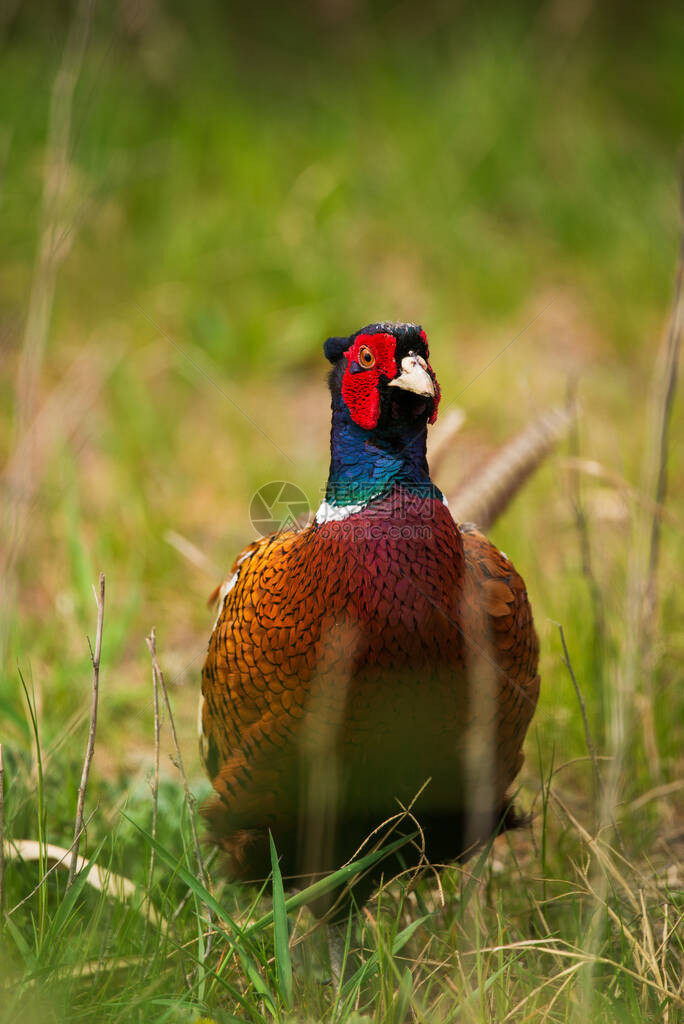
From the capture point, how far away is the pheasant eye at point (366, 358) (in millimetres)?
2066

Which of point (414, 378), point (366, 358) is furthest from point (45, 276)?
point (414, 378)

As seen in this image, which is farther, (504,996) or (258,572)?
(258,572)

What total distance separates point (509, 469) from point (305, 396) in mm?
2451

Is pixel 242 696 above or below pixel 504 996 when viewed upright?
above

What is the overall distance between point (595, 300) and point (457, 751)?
4.21 m

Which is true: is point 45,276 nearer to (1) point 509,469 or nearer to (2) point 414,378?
(2) point 414,378

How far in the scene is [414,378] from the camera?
201 cm

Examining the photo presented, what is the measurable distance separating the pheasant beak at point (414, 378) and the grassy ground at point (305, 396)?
61 cm

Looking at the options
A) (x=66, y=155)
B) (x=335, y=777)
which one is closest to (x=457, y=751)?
(x=335, y=777)

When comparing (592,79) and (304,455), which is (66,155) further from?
(592,79)

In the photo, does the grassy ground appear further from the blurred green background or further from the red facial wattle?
the red facial wattle

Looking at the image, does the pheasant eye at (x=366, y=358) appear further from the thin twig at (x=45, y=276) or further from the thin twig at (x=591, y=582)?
the thin twig at (x=45, y=276)

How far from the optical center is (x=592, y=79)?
6.57 m

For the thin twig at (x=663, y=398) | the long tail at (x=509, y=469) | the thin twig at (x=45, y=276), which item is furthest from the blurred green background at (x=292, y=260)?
the thin twig at (x=45, y=276)
